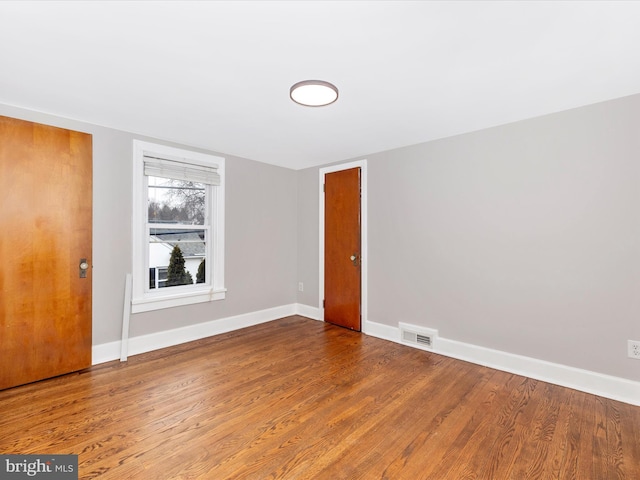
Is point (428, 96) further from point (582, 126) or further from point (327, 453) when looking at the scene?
point (327, 453)

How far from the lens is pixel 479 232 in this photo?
3.06 meters

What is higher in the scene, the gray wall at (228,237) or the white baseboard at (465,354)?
the gray wall at (228,237)

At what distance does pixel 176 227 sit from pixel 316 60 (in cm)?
255

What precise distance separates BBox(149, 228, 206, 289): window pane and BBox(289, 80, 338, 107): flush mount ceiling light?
7.27 feet

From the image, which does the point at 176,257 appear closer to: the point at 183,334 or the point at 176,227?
the point at 176,227

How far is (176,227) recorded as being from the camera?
3.57 meters

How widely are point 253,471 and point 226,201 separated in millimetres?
3033

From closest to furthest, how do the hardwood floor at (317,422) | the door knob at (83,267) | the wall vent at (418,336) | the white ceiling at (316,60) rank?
the white ceiling at (316,60)
the hardwood floor at (317,422)
the door knob at (83,267)
the wall vent at (418,336)

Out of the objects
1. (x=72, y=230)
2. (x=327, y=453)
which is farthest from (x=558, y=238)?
(x=72, y=230)

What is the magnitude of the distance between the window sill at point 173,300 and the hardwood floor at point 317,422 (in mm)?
542

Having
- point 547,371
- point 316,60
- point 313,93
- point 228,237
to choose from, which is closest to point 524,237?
point 547,371

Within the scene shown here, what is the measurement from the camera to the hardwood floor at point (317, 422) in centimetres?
165

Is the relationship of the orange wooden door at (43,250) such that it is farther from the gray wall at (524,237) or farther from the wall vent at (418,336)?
the wall vent at (418,336)

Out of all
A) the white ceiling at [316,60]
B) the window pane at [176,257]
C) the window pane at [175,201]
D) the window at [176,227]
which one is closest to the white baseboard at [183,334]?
the window at [176,227]
